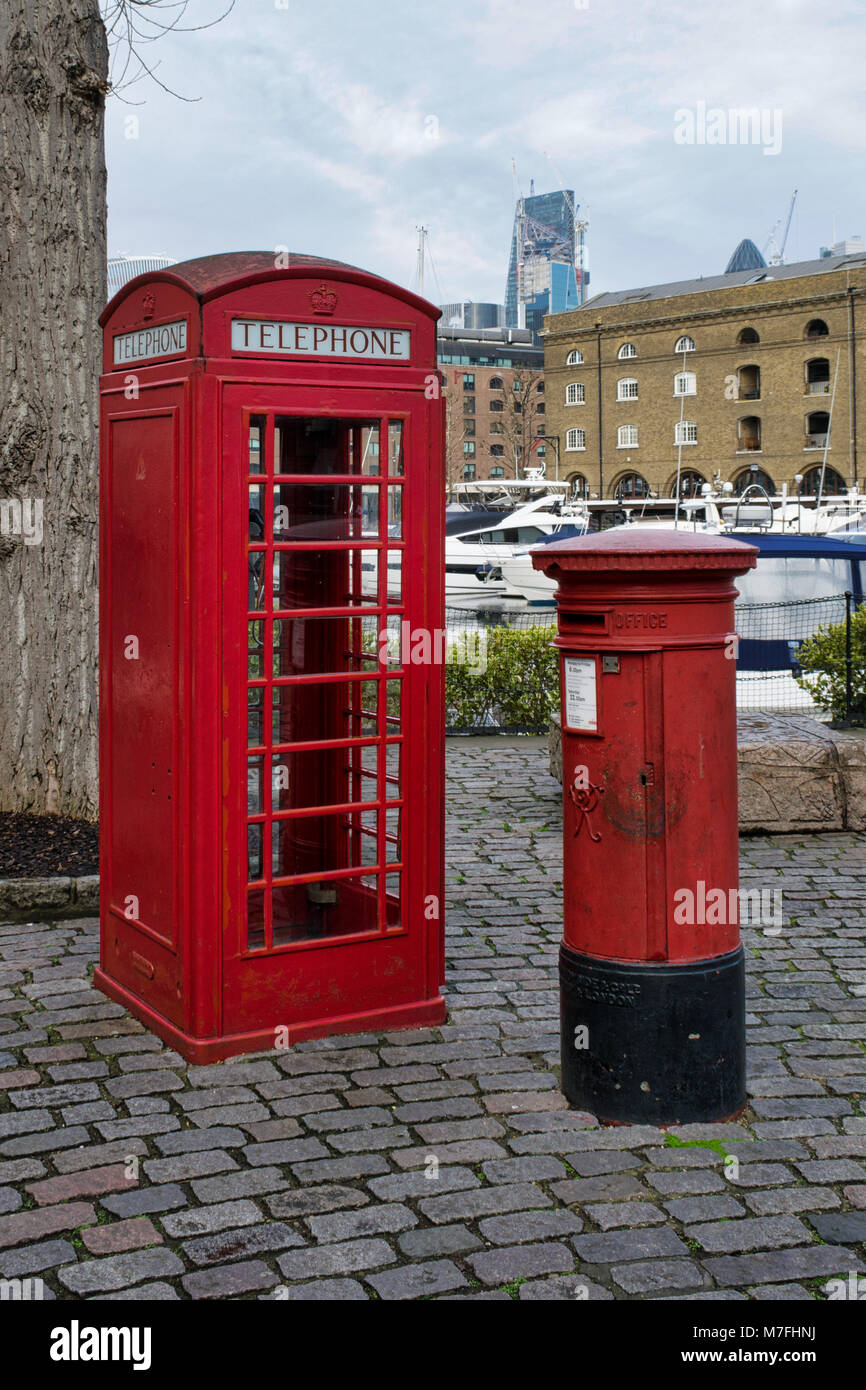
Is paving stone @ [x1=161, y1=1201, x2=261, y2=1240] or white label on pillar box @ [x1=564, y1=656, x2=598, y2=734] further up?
white label on pillar box @ [x1=564, y1=656, x2=598, y2=734]

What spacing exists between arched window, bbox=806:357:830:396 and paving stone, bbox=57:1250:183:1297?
206ft

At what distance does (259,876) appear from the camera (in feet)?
15.8

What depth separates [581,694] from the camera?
4.37 m

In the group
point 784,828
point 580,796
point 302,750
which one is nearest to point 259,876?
point 302,750

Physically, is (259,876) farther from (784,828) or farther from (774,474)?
(774,474)

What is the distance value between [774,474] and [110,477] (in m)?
61.6

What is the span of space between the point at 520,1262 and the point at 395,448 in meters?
2.71

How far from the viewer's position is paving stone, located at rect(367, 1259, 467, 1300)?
129 inches

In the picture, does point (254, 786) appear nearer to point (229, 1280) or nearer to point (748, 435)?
point (229, 1280)

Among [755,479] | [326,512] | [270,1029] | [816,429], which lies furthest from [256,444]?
[755,479]

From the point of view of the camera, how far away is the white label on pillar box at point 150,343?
15.3ft

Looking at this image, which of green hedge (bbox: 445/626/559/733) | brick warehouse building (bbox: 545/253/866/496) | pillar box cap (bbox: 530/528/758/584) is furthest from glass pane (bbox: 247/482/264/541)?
brick warehouse building (bbox: 545/253/866/496)

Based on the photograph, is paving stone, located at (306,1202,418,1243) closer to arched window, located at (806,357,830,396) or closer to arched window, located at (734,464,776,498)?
Result: arched window, located at (734,464,776,498)

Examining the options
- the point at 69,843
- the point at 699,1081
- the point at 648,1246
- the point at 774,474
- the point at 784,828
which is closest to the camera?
the point at 648,1246
